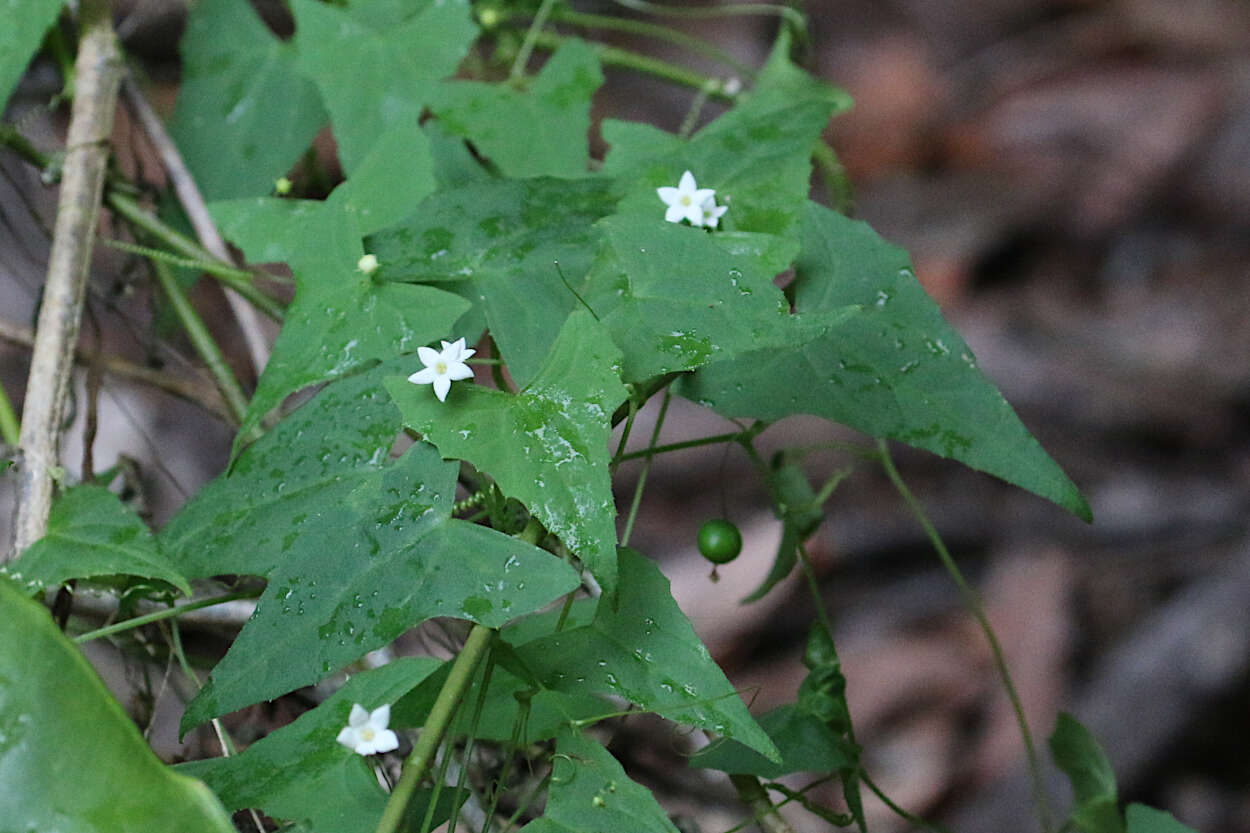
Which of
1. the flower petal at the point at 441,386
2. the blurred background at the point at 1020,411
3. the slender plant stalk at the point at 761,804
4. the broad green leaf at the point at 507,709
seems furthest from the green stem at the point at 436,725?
the blurred background at the point at 1020,411

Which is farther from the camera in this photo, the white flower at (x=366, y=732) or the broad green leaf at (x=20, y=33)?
the broad green leaf at (x=20, y=33)

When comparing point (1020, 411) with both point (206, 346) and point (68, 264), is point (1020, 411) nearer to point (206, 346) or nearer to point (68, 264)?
point (206, 346)

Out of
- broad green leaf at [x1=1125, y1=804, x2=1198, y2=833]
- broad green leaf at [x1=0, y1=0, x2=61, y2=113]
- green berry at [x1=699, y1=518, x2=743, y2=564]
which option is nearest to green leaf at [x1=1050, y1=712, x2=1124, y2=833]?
broad green leaf at [x1=1125, y1=804, x2=1198, y2=833]

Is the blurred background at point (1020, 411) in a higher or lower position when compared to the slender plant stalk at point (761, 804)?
lower

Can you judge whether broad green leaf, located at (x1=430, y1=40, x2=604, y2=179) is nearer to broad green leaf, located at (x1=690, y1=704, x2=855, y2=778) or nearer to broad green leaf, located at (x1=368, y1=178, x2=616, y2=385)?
broad green leaf, located at (x1=368, y1=178, x2=616, y2=385)

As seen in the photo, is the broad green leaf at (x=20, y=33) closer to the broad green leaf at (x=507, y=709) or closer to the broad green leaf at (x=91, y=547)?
the broad green leaf at (x=91, y=547)

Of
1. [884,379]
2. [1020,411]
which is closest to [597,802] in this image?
[884,379]
